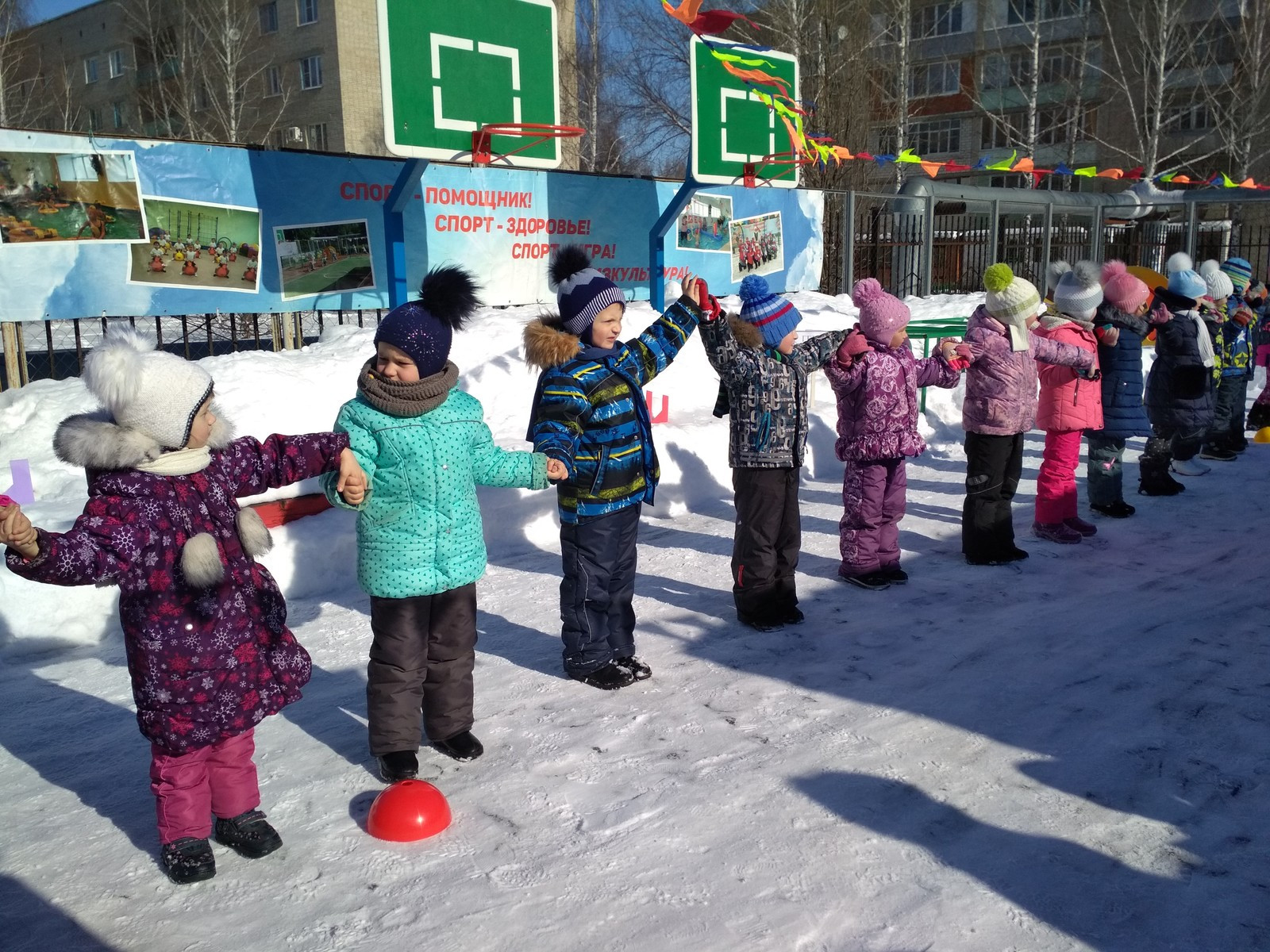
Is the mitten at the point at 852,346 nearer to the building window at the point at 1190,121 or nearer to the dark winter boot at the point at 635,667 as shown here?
the dark winter boot at the point at 635,667

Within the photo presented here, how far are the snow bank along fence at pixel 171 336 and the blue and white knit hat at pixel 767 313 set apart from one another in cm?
347

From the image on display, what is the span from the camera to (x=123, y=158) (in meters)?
7.06

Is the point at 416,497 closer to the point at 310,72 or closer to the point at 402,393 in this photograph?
the point at 402,393

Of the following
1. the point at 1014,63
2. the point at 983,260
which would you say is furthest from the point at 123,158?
the point at 1014,63

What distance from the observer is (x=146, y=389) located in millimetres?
2451

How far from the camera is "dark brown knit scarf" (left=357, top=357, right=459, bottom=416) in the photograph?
3016mm

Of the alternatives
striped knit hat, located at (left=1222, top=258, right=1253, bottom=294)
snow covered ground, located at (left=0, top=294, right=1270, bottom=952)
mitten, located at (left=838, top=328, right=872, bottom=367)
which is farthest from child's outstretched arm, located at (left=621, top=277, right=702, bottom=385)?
striped knit hat, located at (left=1222, top=258, right=1253, bottom=294)

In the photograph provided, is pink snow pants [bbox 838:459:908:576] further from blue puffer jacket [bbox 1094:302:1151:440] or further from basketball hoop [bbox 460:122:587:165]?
basketball hoop [bbox 460:122:587:165]

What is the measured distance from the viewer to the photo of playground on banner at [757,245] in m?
11.2

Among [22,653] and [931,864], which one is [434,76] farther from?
[931,864]

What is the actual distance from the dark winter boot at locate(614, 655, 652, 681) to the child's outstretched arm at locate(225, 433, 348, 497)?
5.39ft

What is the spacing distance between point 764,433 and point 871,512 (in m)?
0.99

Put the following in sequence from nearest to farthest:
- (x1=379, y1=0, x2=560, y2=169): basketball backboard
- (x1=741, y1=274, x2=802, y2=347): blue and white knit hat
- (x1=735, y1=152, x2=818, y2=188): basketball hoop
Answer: (x1=741, y1=274, x2=802, y2=347): blue and white knit hat, (x1=379, y1=0, x2=560, y2=169): basketball backboard, (x1=735, y1=152, x2=818, y2=188): basketball hoop

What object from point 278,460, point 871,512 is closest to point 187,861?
point 278,460
